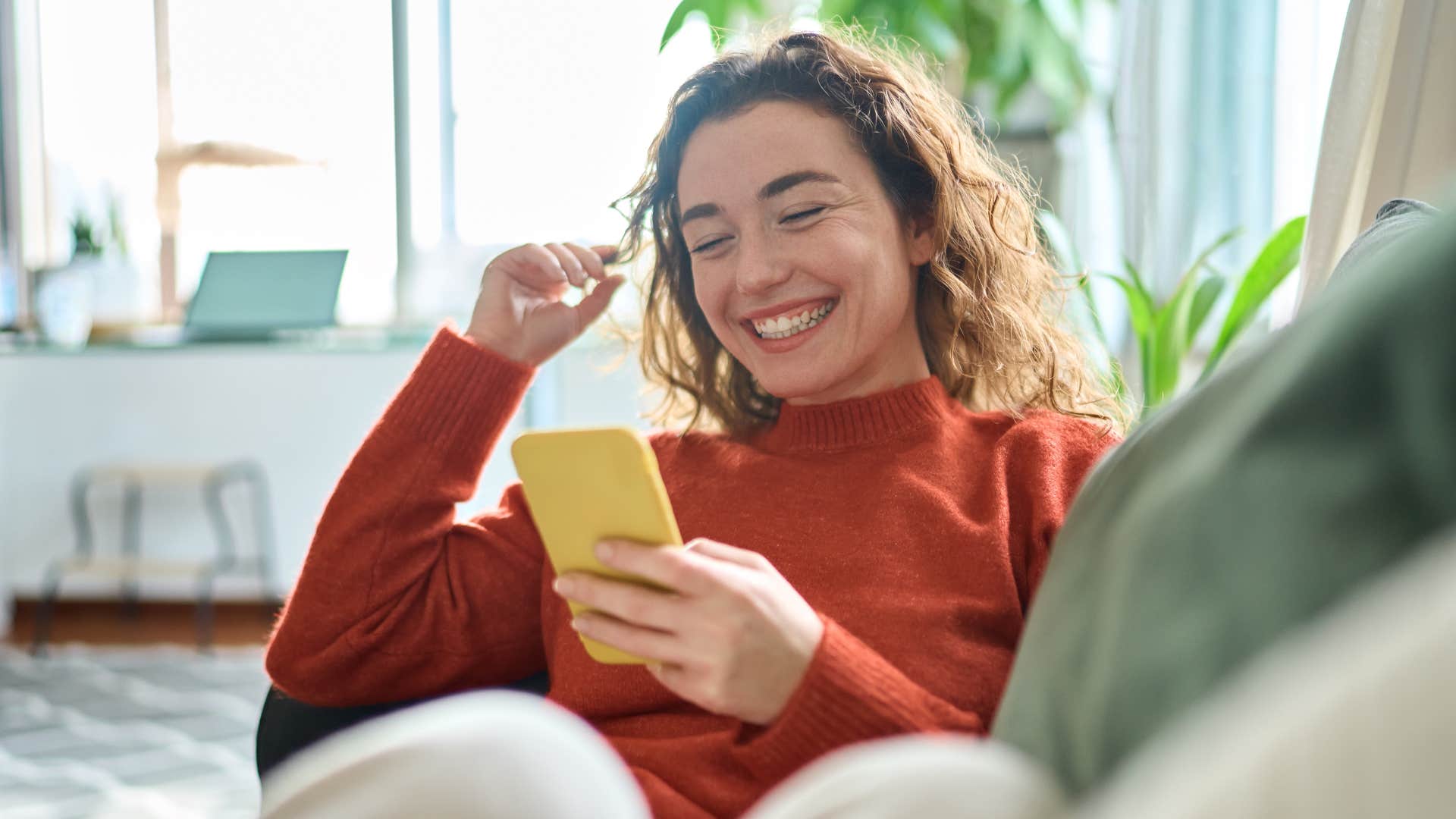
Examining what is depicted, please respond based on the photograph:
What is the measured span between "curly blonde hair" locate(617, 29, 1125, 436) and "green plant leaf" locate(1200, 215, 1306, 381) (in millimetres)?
435

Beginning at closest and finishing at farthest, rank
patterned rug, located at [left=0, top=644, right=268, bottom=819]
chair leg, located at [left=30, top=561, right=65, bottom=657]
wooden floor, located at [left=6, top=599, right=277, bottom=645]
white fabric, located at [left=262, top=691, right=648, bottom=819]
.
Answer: white fabric, located at [left=262, top=691, right=648, bottom=819], patterned rug, located at [left=0, top=644, right=268, bottom=819], chair leg, located at [left=30, top=561, right=65, bottom=657], wooden floor, located at [left=6, top=599, right=277, bottom=645]

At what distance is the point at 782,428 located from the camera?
1.28 metres

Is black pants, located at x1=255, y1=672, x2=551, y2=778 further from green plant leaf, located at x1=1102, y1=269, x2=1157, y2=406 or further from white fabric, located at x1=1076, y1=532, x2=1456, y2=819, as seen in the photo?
green plant leaf, located at x1=1102, y1=269, x2=1157, y2=406

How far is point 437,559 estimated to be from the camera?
1228mm

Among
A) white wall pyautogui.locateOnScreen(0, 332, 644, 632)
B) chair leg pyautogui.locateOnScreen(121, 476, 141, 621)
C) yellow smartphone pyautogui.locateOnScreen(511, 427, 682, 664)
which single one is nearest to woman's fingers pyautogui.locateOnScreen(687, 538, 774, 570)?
yellow smartphone pyautogui.locateOnScreen(511, 427, 682, 664)

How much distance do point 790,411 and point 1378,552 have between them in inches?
32.7

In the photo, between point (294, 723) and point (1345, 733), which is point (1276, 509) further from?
point (294, 723)

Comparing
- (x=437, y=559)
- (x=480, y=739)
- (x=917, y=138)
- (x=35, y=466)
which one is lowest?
(x=35, y=466)

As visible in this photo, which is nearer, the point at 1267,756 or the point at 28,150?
the point at 1267,756

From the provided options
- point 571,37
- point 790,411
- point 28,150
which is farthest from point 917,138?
point 28,150

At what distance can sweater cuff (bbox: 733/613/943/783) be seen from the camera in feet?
2.75

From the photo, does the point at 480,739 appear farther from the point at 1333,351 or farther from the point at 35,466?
the point at 35,466

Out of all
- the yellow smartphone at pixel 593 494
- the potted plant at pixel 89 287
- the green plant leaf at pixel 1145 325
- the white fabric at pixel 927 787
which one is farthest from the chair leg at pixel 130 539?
the white fabric at pixel 927 787

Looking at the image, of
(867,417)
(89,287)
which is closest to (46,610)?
(89,287)
